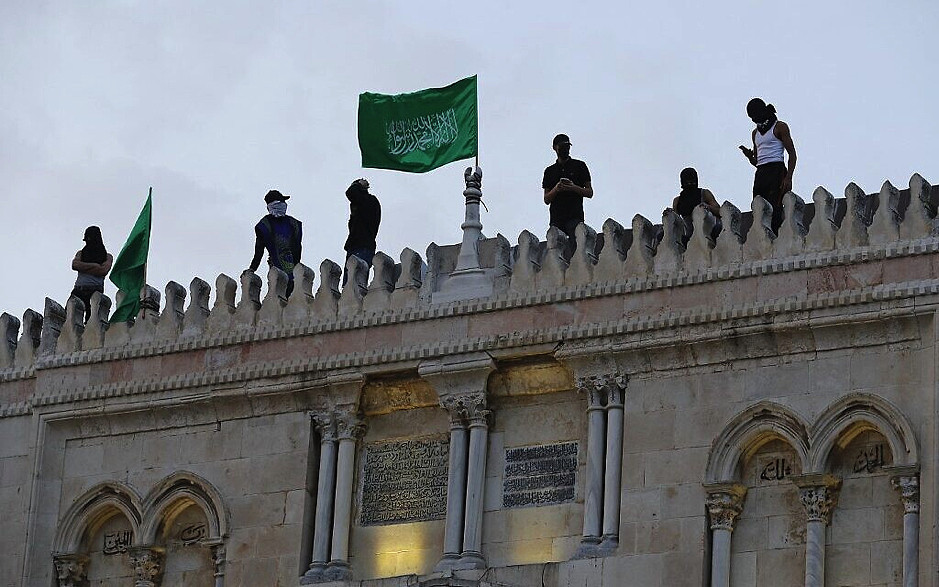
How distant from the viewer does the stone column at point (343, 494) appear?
2781cm

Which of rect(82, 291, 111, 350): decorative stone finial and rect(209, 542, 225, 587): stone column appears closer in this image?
rect(209, 542, 225, 587): stone column

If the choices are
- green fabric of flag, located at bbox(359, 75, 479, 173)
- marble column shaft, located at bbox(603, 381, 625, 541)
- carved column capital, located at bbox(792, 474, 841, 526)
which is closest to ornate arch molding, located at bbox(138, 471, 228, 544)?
green fabric of flag, located at bbox(359, 75, 479, 173)

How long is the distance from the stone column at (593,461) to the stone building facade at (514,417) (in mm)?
26

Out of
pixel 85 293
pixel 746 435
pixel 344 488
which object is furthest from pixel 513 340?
pixel 85 293

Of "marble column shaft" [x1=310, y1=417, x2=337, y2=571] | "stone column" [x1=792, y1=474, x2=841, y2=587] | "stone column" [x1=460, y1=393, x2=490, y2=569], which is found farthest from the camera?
"marble column shaft" [x1=310, y1=417, x2=337, y2=571]

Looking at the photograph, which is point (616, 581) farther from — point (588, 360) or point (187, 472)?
point (187, 472)

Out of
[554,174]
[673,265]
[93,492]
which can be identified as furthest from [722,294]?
[93,492]

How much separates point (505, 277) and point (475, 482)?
213cm

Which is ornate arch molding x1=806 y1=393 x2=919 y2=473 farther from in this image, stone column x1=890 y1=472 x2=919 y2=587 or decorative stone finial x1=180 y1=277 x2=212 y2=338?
decorative stone finial x1=180 y1=277 x2=212 y2=338

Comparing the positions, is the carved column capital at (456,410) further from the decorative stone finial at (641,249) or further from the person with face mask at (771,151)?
the person with face mask at (771,151)

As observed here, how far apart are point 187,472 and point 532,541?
4026mm

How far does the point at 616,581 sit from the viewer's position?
86.0 ft

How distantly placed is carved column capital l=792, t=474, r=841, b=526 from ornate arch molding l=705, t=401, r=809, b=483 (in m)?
0.46

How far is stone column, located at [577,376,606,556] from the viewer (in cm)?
2656
